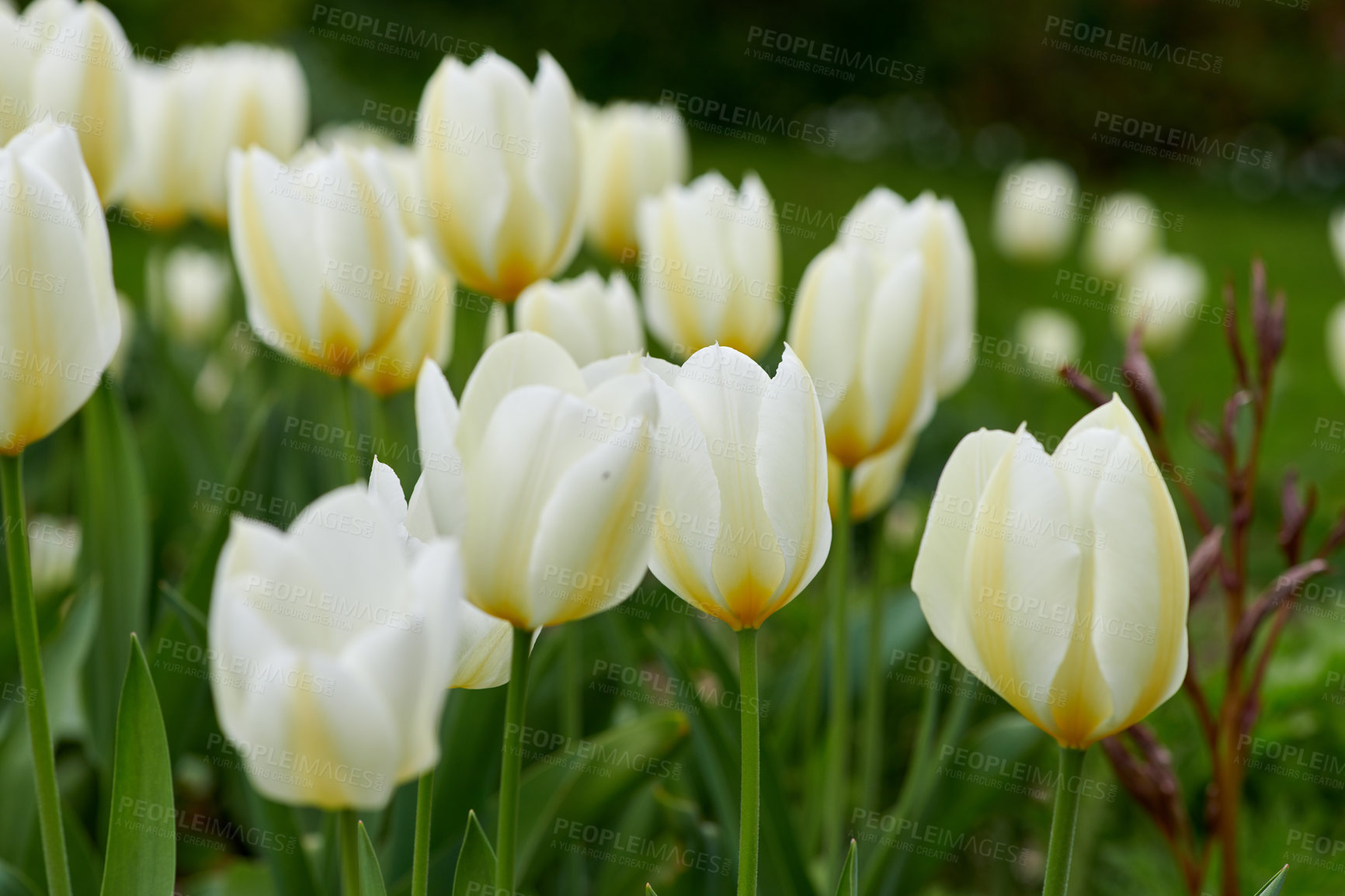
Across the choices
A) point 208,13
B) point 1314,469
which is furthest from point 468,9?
point 1314,469

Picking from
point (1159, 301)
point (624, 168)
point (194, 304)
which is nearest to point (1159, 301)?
point (1159, 301)

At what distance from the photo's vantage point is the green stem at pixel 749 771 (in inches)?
35.6

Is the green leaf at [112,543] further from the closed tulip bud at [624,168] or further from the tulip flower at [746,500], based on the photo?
the tulip flower at [746,500]

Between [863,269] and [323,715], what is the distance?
102cm

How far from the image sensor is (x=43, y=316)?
3.16 feet

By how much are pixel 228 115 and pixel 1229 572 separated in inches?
80.0

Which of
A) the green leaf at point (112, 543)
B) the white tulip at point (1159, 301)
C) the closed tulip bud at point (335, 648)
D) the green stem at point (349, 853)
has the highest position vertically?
the white tulip at point (1159, 301)

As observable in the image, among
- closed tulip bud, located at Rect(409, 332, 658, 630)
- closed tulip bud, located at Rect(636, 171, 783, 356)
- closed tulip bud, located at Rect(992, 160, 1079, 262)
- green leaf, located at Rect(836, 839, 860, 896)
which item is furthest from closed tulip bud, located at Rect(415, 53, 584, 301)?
closed tulip bud, located at Rect(992, 160, 1079, 262)

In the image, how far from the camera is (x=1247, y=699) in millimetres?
1410

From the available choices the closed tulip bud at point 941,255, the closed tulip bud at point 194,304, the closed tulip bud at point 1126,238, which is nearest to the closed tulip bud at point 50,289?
the closed tulip bud at point 941,255

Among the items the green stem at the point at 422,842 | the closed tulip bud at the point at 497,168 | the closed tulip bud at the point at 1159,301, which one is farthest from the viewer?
the closed tulip bud at the point at 1159,301

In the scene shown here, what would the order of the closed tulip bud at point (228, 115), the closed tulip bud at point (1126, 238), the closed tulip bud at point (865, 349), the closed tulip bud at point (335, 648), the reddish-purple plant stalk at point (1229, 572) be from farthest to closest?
1. the closed tulip bud at point (1126, 238)
2. the closed tulip bud at point (228, 115)
3. the closed tulip bud at point (865, 349)
4. the reddish-purple plant stalk at point (1229, 572)
5. the closed tulip bud at point (335, 648)

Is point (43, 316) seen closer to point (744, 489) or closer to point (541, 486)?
point (541, 486)

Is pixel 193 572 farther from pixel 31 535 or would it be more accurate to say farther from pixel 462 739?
pixel 31 535
